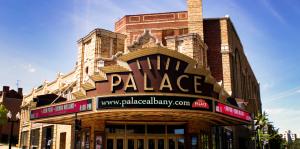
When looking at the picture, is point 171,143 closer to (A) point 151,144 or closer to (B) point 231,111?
(A) point 151,144

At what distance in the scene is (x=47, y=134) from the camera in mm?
40938

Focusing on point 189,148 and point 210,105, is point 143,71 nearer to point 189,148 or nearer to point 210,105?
point 210,105

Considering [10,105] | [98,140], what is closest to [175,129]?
[98,140]

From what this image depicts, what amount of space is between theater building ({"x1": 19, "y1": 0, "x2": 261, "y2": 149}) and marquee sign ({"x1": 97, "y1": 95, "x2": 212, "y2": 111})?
0.21ft

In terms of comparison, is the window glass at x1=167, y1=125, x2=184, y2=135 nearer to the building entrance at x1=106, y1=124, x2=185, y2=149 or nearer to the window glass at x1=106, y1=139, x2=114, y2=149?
the building entrance at x1=106, y1=124, x2=185, y2=149

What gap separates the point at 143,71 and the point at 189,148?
820 centimetres

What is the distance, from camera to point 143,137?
87.8 feet

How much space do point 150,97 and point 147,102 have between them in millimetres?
371

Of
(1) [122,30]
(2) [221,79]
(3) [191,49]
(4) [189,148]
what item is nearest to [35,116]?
(4) [189,148]

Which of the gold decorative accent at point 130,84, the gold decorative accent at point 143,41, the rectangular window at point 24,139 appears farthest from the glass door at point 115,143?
the rectangular window at point 24,139

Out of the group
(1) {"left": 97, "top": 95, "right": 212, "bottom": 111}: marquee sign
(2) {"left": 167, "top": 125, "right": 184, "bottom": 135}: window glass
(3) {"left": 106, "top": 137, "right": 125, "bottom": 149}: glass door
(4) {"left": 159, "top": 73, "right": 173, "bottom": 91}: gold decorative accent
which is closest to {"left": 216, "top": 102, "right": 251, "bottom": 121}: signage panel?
(1) {"left": 97, "top": 95, "right": 212, "bottom": 111}: marquee sign

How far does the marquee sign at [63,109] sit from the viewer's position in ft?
74.3

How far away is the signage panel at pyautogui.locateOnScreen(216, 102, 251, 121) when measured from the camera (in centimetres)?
2327

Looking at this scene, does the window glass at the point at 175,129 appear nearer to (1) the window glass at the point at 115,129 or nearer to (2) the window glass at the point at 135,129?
(2) the window glass at the point at 135,129
